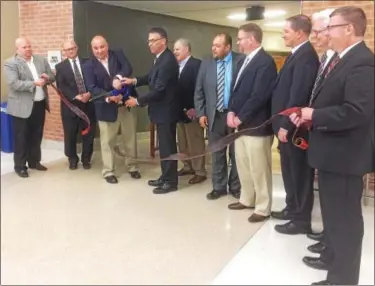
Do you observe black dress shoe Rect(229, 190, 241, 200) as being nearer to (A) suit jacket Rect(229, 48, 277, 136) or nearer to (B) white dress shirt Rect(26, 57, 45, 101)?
(A) suit jacket Rect(229, 48, 277, 136)

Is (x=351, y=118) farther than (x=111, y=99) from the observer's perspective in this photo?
No

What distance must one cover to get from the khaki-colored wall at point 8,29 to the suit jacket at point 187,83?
36.7 inches

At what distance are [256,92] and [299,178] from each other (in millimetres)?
257

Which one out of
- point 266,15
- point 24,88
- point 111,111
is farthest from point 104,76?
point 24,88

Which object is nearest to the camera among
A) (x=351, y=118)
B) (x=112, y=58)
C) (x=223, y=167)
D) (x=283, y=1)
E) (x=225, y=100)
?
(x=351, y=118)

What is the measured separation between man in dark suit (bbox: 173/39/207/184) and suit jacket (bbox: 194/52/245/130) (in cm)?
8

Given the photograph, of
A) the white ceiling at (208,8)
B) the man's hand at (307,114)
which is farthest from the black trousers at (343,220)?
the white ceiling at (208,8)

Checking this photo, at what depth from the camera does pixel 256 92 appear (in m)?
0.97

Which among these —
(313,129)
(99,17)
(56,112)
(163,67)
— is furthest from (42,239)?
(163,67)

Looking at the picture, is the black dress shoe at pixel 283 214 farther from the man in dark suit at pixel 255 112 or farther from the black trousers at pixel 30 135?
the black trousers at pixel 30 135

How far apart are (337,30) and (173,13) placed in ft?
1.35

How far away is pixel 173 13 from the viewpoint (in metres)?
0.85

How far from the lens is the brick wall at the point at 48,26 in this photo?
437 mm

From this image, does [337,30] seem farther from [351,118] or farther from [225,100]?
[225,100]
